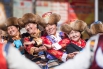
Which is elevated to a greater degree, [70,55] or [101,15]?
[70,55]

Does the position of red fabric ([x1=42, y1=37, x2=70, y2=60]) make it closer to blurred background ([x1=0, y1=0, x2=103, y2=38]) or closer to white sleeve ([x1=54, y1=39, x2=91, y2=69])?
white sleeve ([x1=54, y1=39, x2=91, y2=69])

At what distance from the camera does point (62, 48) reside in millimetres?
3186

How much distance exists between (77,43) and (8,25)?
0.88 metres

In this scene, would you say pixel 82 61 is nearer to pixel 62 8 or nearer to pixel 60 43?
pixel 60 43

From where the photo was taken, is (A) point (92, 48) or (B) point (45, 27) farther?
(B) point (45, 27)

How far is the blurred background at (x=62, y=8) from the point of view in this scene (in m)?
6.50

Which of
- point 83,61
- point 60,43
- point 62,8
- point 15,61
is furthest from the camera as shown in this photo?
point 62,8

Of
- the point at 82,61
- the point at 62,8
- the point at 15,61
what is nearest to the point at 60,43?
the point at 82,61

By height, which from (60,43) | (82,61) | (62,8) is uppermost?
(82,61)

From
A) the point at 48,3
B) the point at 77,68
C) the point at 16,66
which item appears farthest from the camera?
the point at 48,3

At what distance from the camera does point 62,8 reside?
7.07 meters

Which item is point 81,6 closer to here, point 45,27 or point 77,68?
point 45,27

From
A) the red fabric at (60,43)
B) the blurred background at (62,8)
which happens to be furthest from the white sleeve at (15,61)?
the blurred background at (62,8)

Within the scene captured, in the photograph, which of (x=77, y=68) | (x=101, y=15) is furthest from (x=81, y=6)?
(x=77, y=68)
